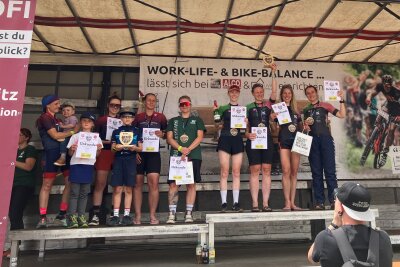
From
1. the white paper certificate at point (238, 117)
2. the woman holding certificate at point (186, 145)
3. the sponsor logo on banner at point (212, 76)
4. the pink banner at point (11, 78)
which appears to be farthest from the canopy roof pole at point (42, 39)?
the white paper certificate at point (238, 117)

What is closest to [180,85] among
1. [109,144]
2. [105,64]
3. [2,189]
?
[105,64]

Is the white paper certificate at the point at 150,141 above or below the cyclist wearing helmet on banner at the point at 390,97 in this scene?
below

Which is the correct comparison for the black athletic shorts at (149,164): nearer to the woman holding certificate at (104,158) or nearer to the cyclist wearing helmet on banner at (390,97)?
the woman holding certificate at (104,158)

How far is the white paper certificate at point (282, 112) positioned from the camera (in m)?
5.19

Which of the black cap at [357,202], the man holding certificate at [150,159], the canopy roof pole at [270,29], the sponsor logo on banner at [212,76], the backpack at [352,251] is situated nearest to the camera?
the backpack at [352,251]

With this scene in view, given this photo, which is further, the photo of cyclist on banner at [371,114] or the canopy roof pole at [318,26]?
the photo of cyclist on banner at [371,114]

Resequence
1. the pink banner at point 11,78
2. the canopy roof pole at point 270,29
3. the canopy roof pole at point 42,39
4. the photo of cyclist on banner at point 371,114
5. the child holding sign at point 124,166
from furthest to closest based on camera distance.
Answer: the photo of cyclist on banner at point 371,114
the canopy roof pole at point 42,39
the canopy roof pole at point 270,29
the child holding sign at point 124,166
the pink banner at point 11,78

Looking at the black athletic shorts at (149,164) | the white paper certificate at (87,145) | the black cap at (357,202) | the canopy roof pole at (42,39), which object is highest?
the canopy roof pole at (42,39)

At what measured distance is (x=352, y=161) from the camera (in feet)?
22.2

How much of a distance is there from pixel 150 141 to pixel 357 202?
3447mm

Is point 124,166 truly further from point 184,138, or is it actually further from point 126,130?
point 184,138


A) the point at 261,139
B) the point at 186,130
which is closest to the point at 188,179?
the point at 186,130

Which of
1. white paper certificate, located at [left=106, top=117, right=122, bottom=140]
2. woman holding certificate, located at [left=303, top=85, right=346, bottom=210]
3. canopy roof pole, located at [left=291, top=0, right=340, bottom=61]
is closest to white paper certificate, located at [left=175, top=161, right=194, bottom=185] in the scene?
white paper certificate, located at [left=106, top=117, right=122, bottom=140]

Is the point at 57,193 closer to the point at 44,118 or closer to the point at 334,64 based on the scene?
the point at 44,118
